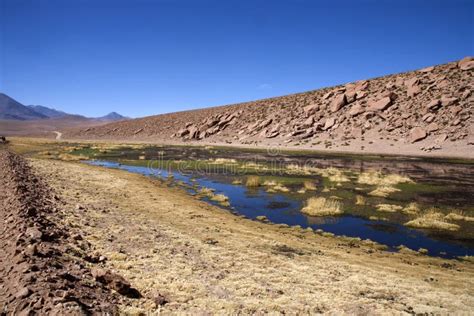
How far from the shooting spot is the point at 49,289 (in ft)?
20.0

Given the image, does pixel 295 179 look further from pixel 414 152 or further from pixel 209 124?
pixel 209 124

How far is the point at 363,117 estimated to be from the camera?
243ft

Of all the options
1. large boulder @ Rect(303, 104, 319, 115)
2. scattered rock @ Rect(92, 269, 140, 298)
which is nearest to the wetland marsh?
scattered rock @ Rect(92, 269, 140, 298)

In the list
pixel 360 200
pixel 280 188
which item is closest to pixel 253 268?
pixel 360 200

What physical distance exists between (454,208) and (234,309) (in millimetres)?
17627

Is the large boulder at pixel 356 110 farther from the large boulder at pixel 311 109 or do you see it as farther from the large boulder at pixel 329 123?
the large boulder at pixel 311 109

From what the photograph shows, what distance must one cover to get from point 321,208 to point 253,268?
9.94m

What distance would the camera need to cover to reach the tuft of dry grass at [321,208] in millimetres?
17891

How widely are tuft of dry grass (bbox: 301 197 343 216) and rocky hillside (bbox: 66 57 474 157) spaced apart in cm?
4534

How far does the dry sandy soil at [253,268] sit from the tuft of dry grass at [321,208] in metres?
3.27

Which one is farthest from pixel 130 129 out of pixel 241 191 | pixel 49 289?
pixel 49 289

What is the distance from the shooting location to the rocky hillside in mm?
61969

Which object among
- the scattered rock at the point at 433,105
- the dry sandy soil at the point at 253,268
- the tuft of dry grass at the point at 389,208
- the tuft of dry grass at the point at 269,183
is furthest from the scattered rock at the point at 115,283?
the scattered rock at the point at 433,105

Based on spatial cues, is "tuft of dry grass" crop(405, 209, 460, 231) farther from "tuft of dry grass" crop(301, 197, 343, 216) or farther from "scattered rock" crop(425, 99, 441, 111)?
"scattered rock" crop(425, 99, 441, 111)
